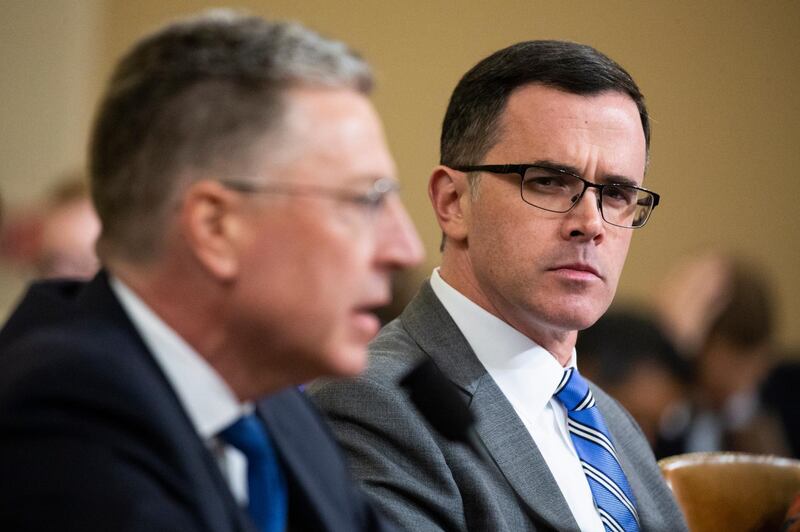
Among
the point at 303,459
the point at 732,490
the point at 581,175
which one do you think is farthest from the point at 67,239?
the point at 303,459

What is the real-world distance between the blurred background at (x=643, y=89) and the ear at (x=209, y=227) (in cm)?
407

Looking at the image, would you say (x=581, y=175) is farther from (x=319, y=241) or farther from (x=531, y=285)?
(x=319, y=241)

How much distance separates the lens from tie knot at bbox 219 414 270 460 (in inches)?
46.3

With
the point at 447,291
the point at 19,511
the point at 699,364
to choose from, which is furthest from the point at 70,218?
the point at 19,511

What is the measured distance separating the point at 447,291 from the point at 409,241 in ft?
2.20

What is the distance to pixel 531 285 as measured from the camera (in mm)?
1830

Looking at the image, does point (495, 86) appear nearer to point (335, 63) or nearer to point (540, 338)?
point (540, 338)

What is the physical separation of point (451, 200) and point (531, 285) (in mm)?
242

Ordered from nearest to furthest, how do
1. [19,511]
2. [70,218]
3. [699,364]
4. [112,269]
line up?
1. [19,511]
2. [112,269]
3. [70,218]
4. [699,364]

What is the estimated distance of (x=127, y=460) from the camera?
991 mm

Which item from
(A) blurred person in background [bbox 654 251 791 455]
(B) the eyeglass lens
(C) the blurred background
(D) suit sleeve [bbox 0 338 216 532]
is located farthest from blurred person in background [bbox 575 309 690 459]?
(D) suit sleeve [bbox 0 338 216 532]

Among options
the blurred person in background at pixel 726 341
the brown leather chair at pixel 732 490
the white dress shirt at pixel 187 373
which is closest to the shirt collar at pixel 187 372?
the white dress shirt at pixel 187 373

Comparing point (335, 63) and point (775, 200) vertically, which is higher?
point (335, 63)

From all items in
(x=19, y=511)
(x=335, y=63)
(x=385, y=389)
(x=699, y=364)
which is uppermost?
(x=335, y=63)
